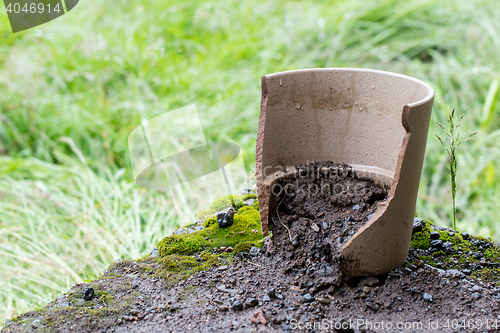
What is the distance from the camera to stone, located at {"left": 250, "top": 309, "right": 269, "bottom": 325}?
4.15 feet

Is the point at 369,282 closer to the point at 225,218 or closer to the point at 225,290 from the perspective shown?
the point at 225,290

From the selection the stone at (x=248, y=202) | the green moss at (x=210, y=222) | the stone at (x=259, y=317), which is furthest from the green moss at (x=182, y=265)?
the stone at (x=248, y=202)

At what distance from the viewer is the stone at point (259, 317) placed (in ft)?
4.15

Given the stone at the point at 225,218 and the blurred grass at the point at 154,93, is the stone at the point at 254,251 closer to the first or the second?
the stone at the point at 225,218

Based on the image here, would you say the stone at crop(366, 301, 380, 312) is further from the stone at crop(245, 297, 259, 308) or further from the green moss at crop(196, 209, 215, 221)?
the green moss at crop(196, 209, 215, 221)

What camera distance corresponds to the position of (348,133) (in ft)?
5.61

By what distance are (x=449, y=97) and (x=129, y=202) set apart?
2.77 meters

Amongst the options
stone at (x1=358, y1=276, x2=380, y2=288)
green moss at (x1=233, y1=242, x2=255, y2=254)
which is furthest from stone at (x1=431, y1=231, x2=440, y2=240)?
green moss at (x1=233, y1=242, x2=255, y2=254)

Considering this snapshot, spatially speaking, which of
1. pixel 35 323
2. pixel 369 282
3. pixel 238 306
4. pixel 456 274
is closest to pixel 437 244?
pixel 456 274

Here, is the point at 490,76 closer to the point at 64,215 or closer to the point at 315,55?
the point at 315,55

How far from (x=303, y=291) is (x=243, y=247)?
36 cm

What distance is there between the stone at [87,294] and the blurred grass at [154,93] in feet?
2.45

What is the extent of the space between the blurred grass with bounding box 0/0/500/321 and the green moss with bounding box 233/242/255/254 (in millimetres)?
900

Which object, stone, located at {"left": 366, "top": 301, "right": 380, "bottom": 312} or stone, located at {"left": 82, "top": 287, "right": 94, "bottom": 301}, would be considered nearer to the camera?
stone, located at {"left": 366, "top": 301, "right": 380, "bottom": 312}
